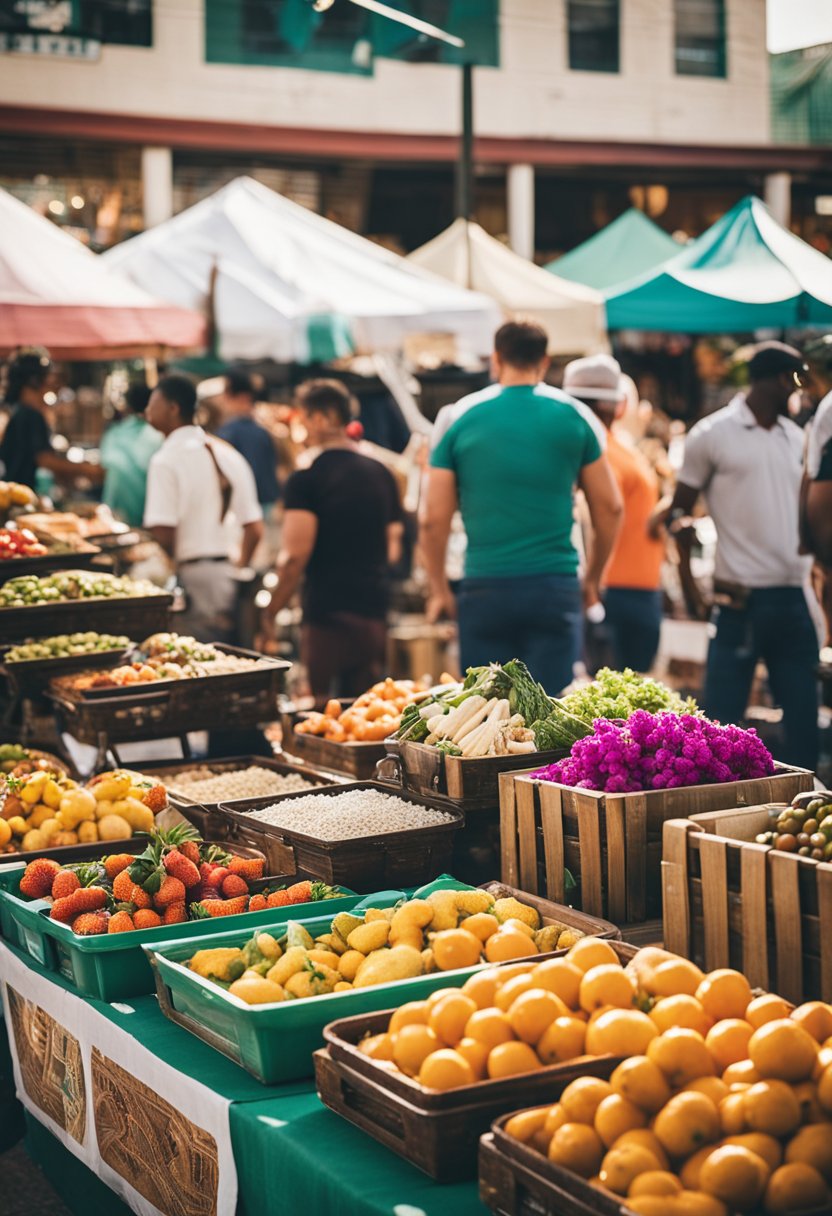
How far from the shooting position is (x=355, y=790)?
14.1 feet

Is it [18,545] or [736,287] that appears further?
[736,287]

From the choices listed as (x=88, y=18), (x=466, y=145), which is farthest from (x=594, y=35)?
(x=466, y=145)

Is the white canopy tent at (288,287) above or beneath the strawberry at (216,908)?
above

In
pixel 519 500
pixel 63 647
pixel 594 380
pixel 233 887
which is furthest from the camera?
pixel 594 380

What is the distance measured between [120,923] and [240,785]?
152 cm

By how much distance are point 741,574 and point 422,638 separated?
3351 millimetres

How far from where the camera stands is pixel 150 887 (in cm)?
349

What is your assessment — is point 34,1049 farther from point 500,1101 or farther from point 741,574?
point 741,574

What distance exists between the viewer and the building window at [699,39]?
67.8 ft

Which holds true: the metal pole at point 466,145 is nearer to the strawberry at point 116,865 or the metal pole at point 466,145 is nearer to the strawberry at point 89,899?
the strawberry at point 116,865

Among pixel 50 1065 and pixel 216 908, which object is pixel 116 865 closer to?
pixel 216 908

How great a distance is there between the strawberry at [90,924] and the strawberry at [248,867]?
14.9 inches

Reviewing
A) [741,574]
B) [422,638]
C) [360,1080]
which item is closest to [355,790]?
[360,1080]

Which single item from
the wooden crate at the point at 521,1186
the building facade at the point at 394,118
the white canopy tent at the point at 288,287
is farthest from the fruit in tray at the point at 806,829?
the building facade at the point at 394,118
